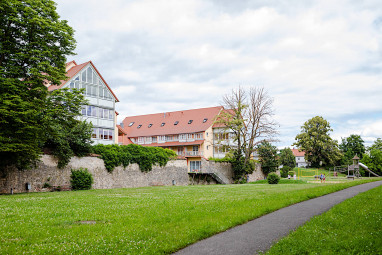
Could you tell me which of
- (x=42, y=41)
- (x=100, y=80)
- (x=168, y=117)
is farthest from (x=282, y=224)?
(x=168, y=117)

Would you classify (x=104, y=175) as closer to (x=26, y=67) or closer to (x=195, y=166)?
(x=26, y=67)

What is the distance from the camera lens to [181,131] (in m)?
68.8

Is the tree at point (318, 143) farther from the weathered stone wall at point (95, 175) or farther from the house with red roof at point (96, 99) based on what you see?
the house with red roof at point (96, 99)

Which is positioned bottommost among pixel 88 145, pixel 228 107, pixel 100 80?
pixel 88 145

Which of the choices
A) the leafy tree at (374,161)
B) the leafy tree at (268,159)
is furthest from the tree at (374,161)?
the leafy tree at (268,159)

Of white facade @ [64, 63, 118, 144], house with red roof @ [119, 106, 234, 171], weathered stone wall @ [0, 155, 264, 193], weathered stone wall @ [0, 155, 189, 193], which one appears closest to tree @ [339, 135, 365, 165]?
house with red roof @ [119, 106, 234, 171]

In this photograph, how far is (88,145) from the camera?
32.2m

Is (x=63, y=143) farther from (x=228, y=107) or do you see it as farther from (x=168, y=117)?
(x=168, y=117)

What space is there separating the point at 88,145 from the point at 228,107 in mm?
26094

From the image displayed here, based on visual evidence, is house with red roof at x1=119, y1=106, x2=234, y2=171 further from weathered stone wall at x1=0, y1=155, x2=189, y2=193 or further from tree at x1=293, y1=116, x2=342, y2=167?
tree at x1=293, y1=116, x2=342, y2=167

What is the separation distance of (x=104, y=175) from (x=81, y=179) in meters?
3.57

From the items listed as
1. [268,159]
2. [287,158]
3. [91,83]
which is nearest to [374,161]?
[287,158]

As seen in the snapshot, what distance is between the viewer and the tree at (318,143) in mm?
79312

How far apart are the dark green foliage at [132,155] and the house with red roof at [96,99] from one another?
324 inches
